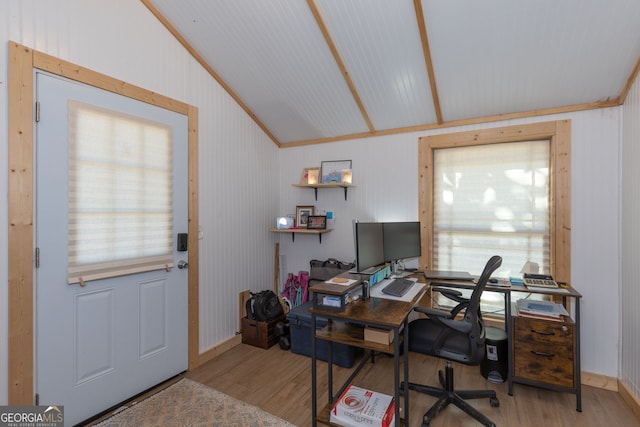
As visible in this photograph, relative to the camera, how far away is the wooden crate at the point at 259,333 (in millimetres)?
2951

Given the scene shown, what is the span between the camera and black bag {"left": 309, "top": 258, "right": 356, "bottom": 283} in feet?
10.6

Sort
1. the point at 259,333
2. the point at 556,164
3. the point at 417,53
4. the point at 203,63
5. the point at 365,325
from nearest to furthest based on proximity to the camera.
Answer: the point at 365,325, the point at 417,53, the point at 556,164, the point at 203,63, the point at 259,333

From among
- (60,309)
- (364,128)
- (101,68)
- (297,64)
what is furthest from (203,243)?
(364,128)

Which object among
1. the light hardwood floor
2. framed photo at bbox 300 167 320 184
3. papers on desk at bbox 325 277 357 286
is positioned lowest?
the light hardwood floor

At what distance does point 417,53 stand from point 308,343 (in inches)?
107

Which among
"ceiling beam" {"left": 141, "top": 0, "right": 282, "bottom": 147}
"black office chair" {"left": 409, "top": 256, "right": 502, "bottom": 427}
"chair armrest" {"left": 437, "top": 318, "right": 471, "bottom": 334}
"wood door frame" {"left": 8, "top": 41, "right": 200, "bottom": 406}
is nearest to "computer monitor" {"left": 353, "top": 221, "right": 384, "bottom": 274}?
"black office chair" {"left": 409, "top": 256, "right": 502, "bottom": 427}

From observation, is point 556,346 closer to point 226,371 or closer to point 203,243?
point 226,371

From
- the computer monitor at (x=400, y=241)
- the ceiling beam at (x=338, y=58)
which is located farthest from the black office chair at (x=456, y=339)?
the ceiling beam at (x=338, y=58)

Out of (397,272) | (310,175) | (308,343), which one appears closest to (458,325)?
(397,272)

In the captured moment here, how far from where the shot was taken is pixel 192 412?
199 centimetres

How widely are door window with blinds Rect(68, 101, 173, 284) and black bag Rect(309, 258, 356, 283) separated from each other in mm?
1531

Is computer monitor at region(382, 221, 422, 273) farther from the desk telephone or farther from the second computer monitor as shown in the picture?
the desk telephone

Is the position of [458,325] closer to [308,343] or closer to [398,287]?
[398,287]

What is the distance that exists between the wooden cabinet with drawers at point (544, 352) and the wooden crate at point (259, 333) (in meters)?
2.15
